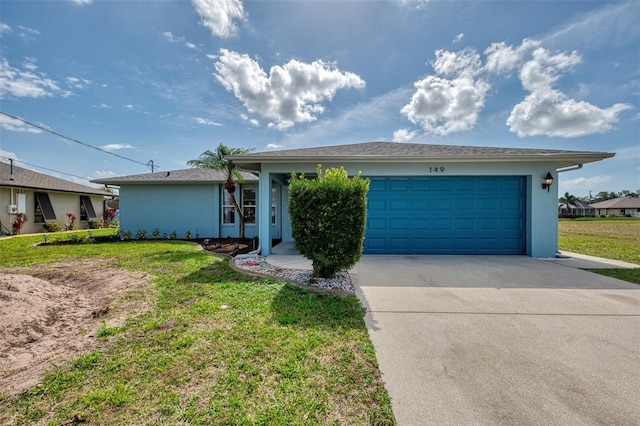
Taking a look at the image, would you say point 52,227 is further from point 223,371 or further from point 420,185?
point 420,185

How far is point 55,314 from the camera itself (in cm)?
366

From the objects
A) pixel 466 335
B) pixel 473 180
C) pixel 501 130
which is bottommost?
pixel 466 335

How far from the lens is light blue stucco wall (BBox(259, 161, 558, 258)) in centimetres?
779

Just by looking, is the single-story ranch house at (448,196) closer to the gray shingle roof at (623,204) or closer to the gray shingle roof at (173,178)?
the gray shingle roof at (173,178)

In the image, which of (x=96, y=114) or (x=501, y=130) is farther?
(x=96, y=114)

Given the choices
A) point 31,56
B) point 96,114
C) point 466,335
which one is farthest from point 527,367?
point 96,114

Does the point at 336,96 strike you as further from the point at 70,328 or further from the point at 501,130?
the point at 70,328

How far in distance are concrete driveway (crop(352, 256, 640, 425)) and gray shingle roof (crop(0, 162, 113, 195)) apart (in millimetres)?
20106

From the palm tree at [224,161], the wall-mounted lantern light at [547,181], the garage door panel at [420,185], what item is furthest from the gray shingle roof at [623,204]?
the palm tree at [224,161]

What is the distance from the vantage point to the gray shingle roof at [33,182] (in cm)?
1415

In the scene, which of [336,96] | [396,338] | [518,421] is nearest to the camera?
[518,421]

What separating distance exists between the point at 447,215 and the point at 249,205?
8.74 meters

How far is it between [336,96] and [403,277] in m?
9.62

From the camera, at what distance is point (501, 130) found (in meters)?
12.2
